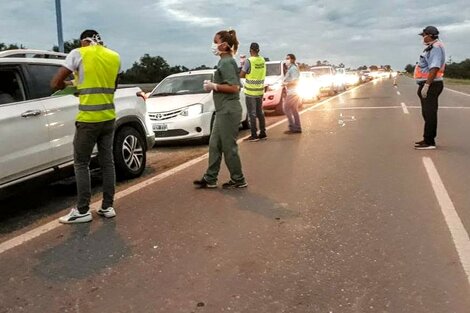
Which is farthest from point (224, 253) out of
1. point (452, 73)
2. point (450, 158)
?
point (452, 73)

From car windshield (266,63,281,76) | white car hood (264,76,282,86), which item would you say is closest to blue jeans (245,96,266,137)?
white car hood (264,76,282,86)

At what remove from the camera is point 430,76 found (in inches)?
350

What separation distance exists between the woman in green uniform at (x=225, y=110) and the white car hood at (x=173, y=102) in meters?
3.95

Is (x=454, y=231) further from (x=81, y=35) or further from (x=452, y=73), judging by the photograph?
(x=452, y=73)

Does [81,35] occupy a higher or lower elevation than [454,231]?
higher

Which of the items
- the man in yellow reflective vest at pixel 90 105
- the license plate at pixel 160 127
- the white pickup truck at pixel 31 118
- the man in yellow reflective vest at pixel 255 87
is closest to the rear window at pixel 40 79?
the white pickup truck at pixel 31 118

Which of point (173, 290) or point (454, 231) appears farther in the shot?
point (454, 231)

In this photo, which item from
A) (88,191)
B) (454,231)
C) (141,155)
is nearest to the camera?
(454,231)

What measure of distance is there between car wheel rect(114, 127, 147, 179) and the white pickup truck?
940mm

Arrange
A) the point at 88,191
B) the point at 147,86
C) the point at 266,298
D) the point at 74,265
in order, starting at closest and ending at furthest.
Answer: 1. the point at 266,298
2. the point at 74,265
3. the point at 88,191
4. the point at 147,86

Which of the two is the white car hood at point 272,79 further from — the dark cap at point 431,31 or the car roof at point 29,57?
the car roof at point 29,57

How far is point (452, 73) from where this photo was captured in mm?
133000

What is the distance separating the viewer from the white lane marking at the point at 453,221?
4195 mm

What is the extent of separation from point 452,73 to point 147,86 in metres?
118
